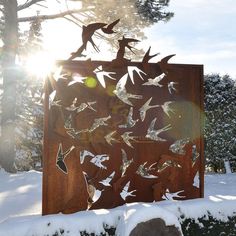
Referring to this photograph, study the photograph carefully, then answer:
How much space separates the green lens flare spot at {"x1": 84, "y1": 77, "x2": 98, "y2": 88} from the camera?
18.3 feet

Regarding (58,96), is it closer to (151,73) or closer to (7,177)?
(151,73)

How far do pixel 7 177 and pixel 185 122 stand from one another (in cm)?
602

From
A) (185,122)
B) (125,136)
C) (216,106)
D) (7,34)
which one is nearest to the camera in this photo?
(125,136)

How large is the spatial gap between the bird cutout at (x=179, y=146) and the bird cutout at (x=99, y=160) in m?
1.02

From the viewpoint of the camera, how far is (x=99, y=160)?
5.63m

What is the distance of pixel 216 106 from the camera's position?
16.1m

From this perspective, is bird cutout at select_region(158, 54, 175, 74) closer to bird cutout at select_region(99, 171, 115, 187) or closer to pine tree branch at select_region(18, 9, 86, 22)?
bird cutout at select_region(99, 171, 115, 187)

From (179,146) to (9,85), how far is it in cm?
850

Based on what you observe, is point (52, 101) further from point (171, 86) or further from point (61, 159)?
point (171, 86)

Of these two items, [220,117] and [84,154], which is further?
[220,117]

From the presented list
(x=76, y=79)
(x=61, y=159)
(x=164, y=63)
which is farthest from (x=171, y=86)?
(x=61, y=159)

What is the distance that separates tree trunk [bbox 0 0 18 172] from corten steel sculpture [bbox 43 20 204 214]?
25.7ft

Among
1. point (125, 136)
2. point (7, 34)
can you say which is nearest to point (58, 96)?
point (125, 136)

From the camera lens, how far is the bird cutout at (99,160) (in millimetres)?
5574
